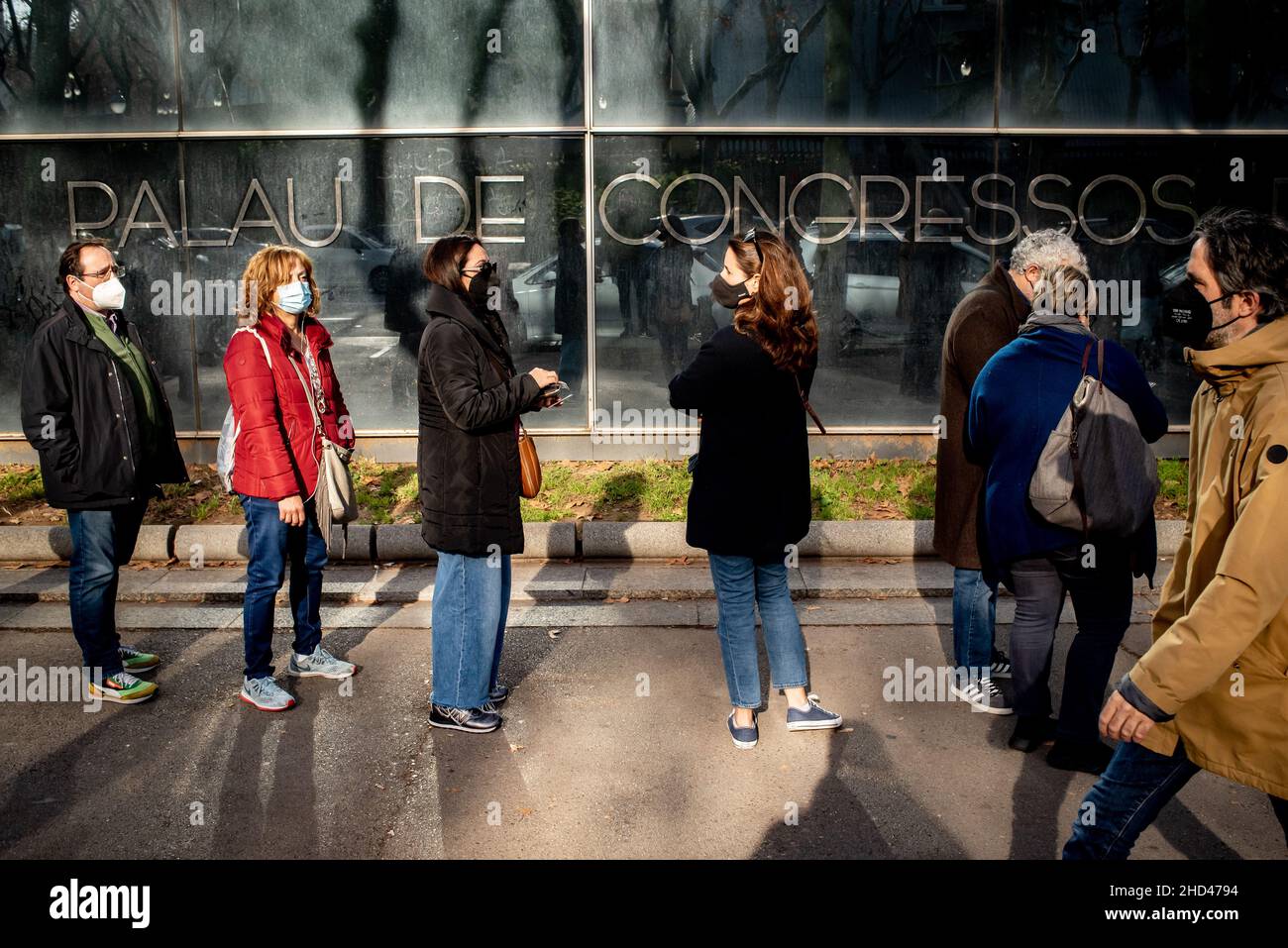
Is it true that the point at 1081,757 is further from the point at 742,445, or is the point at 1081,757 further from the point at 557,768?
the point at 557,768

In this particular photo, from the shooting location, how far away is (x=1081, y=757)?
190 inches

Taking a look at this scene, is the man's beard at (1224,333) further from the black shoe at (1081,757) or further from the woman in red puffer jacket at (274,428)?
the woman in red puffer jacket at (274,428)

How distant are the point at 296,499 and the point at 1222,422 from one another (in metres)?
3.81

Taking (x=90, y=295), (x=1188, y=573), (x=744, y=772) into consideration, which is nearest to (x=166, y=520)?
(x=90, y=295)

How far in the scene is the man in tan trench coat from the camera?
2.76 m

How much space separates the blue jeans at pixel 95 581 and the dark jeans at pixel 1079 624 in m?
3.98

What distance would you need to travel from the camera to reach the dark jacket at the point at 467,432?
496 centimetres

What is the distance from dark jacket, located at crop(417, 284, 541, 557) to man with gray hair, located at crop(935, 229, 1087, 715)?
185cm

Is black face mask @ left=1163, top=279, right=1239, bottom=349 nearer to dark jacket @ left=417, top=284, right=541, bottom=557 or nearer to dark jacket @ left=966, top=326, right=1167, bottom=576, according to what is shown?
dark jacket @ left=966, top=326, right=1167, bottom=576

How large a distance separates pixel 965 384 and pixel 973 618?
3.45ft

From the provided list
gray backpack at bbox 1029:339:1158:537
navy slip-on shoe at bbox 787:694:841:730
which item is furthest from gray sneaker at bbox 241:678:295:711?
gray backpack at bbox 1029:339:1158:537

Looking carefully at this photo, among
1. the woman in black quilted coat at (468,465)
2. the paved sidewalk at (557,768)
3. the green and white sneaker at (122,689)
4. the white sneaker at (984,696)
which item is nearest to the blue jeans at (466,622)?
the woman in black quilted coat at (468,465)

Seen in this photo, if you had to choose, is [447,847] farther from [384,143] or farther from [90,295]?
[384,143]

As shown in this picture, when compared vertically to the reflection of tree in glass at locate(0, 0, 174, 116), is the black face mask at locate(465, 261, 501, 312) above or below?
below
